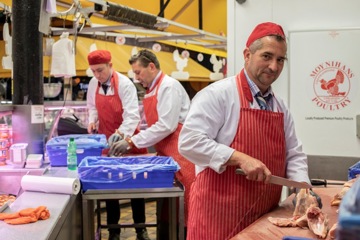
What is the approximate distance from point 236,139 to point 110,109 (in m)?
2.91

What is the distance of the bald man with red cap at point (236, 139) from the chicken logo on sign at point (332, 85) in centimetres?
133

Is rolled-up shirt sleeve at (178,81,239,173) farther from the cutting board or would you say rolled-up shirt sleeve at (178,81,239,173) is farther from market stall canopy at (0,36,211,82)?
market stall canopy at (0,36,211,82)

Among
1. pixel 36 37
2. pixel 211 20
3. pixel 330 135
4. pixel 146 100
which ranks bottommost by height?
pixel 330 135

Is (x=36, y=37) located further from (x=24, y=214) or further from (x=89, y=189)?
(x=24, y=214)

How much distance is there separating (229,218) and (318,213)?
530mm

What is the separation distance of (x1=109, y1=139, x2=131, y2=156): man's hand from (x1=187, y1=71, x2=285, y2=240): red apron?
193 centimetres

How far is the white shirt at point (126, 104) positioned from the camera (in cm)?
492

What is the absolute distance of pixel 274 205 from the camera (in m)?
2.62

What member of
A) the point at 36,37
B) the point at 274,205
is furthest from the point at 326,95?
the point at 36,37

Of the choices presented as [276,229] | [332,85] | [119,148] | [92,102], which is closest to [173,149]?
[119,148]

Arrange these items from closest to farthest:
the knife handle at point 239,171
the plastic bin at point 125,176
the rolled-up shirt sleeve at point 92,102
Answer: the knife handle at point 239,171
the plastic bin at point 125,176
the rolled-up shirt sleeve at point 92,102

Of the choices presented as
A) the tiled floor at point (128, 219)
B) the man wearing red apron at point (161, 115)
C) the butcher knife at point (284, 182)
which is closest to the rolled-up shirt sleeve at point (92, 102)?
the man wearing red apron at point (161, 115)

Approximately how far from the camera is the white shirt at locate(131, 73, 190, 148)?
14.1 ft

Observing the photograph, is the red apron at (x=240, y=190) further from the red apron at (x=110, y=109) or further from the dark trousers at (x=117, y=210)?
the red apron at (x=110, y=109)
